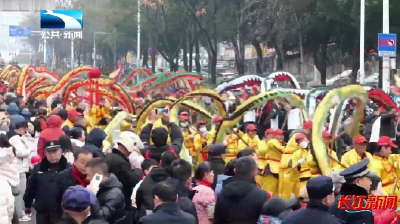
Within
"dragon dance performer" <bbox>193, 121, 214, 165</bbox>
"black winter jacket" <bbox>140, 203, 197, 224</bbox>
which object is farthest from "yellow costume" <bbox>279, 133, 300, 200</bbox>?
"black winter jacket" <bbox>140, 203, 197, 224</bbox>

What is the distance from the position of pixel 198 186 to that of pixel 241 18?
35564 mm

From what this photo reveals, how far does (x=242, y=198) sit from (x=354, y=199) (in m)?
1.15

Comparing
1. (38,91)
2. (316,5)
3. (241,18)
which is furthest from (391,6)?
(38,91)

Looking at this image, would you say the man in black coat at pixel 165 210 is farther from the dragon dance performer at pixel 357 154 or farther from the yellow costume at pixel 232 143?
the yellow costume at pixel 232 143

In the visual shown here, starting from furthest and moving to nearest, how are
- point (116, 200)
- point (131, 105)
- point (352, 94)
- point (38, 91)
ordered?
point (38, 91) → point (131, 105) → point (352, 94) → point (116, 200)

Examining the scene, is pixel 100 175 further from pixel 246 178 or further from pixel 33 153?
pixel 33 153

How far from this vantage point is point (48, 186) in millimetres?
8891

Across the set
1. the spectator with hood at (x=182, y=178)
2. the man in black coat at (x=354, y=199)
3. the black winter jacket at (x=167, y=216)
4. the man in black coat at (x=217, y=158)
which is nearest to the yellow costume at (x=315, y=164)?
the man in black coat at (x=217, y=158)

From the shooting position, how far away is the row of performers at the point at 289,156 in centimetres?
1087

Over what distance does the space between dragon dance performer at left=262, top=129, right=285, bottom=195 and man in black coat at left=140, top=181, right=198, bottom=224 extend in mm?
6896

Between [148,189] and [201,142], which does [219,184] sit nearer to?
[148,189]

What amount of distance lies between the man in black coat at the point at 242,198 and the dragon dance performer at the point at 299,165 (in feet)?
15.0

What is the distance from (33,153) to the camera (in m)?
13.3

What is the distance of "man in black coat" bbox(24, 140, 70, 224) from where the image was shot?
888 centimetres
